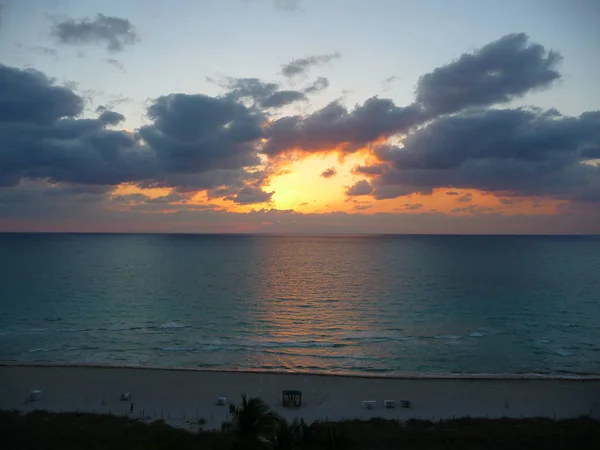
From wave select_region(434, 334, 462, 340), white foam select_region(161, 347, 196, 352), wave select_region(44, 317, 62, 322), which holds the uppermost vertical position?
wave select_region(434, 334, 462, 340)

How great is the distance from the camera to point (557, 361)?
40.5m

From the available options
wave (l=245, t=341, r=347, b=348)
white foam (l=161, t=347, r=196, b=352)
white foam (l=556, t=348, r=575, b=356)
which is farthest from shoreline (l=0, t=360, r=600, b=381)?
wave (l=245, t=341, r=347, b=348)

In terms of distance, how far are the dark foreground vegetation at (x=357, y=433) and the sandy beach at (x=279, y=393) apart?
2201mm

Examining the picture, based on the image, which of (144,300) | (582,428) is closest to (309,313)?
(144,300)

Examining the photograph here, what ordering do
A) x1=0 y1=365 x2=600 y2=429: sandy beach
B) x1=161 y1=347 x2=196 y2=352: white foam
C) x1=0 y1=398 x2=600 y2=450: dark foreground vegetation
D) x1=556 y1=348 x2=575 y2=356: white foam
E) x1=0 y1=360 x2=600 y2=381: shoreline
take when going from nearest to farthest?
x1=0 y1=398 x2=600 y2=450: dark foreground vegetation, x1=0 y1=365 x2=600 y2=429: sandy beach, x1=0 y1=360 x2=600 y2=381: shoreline, x1=556 y1=348 x2=575 y2=356: white foam, x1=161 y1=347 x2=196 y2=352: white foam

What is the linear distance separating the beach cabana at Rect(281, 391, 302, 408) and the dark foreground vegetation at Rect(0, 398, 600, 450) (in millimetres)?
4430

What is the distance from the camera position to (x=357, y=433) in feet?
73.4

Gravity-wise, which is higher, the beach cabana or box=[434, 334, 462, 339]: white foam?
the beach cabana

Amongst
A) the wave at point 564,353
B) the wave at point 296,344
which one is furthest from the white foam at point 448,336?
the wave at point 296,344

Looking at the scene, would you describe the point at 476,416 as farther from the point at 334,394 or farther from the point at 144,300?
the point at 144,300

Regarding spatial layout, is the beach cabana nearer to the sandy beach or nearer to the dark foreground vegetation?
the sandy beach

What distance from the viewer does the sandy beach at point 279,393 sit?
27141mm

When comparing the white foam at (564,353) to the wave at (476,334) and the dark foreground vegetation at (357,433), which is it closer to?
the wave at (476,334)

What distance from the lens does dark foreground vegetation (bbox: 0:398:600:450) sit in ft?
66.9
